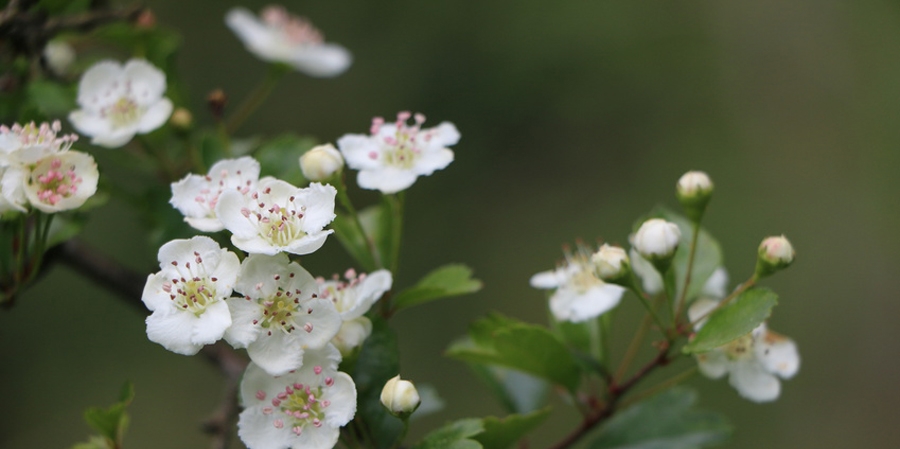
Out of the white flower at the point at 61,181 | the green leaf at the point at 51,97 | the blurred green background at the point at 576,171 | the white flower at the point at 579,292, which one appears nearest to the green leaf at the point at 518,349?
the white flower at the point at 579,292

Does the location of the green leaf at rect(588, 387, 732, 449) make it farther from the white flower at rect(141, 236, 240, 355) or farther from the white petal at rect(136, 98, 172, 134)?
the white petal at rect(136, 98, 172, 134)

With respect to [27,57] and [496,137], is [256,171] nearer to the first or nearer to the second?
[27,57]

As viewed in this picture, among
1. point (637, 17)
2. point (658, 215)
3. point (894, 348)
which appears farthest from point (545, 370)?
point (637, 17)

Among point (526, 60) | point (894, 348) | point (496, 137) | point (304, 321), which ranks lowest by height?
point (894, 348)

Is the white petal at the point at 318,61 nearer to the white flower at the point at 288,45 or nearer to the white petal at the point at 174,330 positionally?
the white flower at the point at 288,45

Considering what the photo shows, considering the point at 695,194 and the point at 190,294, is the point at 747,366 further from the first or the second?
the point at 190,294

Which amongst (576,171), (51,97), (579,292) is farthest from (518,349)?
(576,171)
